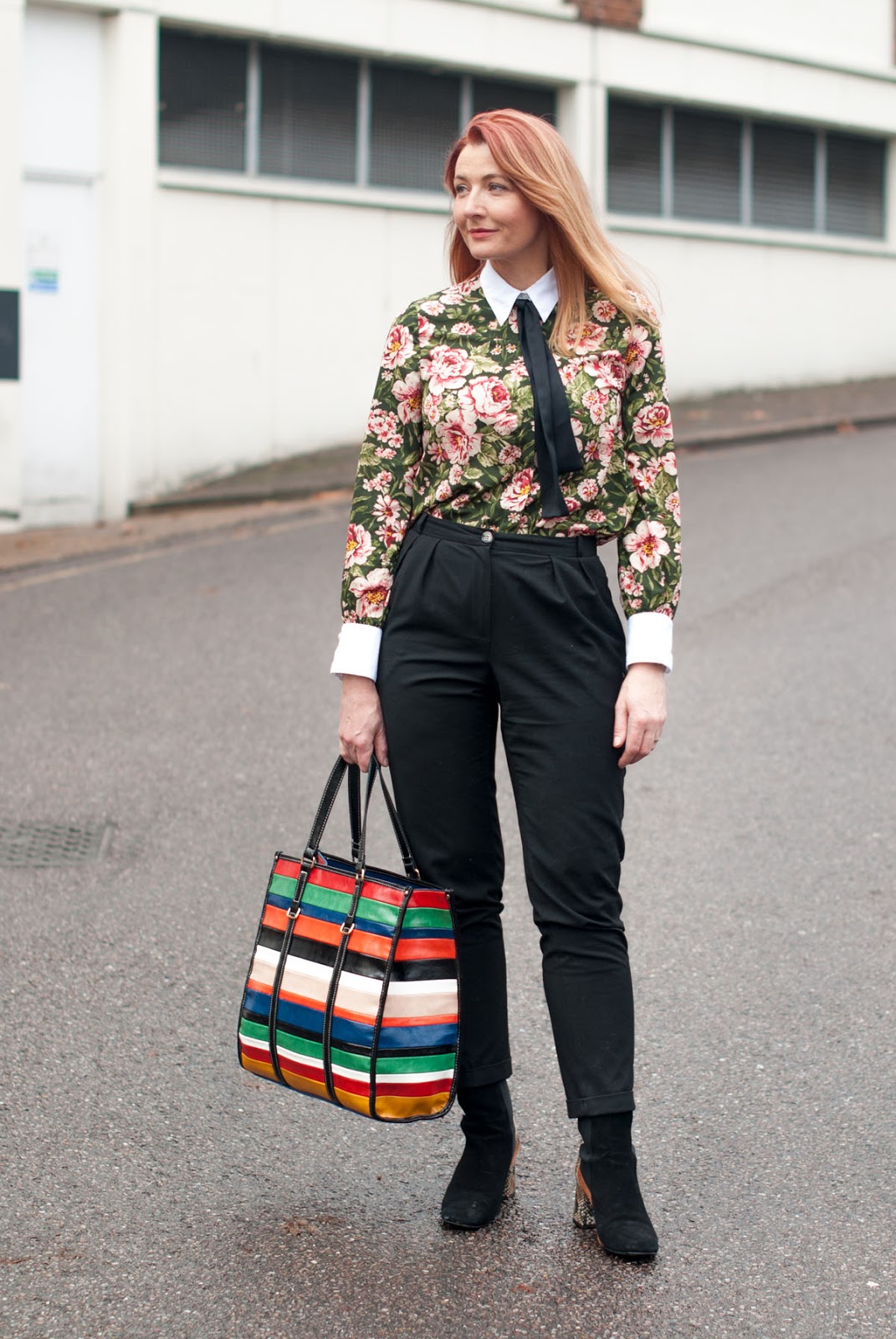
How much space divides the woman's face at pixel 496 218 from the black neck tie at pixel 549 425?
156mm

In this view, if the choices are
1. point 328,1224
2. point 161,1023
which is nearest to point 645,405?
point 328,1224

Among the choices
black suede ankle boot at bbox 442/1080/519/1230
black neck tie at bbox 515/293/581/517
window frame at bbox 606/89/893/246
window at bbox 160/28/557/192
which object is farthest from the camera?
window frame at bbox 606/89/893/246

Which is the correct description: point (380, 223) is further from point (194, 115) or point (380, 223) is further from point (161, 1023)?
point (161, 1023)

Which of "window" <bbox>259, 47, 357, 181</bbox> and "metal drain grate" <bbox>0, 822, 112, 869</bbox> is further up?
"window" <bbox>259, 47, 357, 181</bbox>

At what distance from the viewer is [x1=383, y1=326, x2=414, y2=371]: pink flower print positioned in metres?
3.18

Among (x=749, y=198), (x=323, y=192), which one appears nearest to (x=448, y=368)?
(x=323, y=192)

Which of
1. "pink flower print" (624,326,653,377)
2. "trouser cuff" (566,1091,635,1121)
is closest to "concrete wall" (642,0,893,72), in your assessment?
"pink flower print" (624,326,653,377)

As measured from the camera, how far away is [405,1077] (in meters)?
3.16

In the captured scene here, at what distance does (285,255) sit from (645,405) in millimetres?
11991

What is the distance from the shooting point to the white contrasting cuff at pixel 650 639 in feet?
10.5

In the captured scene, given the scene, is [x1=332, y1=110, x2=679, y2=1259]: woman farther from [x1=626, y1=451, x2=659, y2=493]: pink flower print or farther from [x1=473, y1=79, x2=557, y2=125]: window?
[x1=473, y1=79, x2=557, y2=125]: window

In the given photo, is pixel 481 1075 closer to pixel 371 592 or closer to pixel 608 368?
pixel 371 592

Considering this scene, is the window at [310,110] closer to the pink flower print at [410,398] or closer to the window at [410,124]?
the window at [410,124]

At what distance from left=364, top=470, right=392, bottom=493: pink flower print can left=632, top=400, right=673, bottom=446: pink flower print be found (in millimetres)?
461
